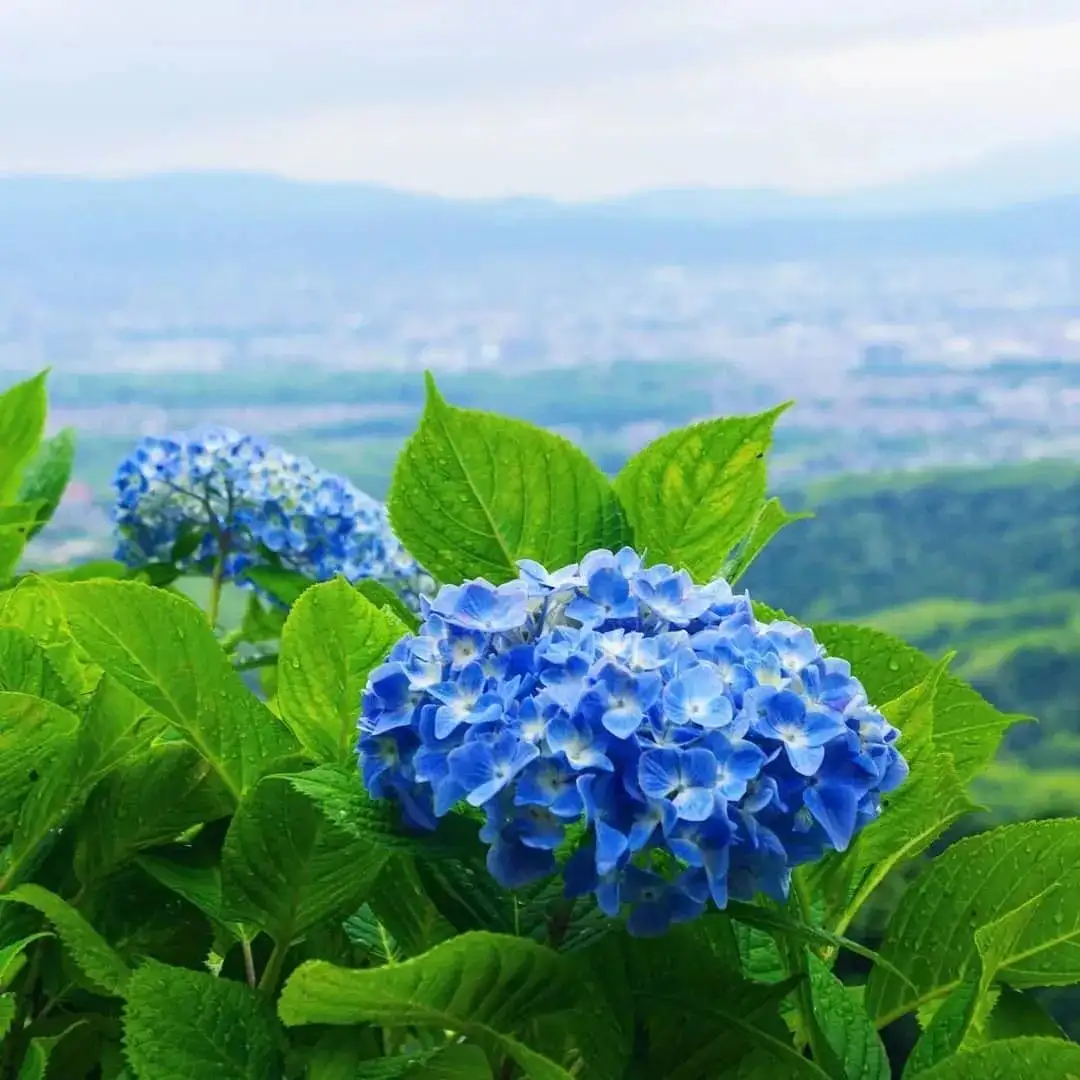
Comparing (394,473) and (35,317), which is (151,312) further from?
(394,473)

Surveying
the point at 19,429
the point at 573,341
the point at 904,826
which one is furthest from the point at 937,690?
the point at 573,341

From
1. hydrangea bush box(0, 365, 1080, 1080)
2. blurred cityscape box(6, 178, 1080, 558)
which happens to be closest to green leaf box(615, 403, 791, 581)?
hydrangea bush box(0, 365, 1080, 1080)

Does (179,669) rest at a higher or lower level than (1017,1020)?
higher

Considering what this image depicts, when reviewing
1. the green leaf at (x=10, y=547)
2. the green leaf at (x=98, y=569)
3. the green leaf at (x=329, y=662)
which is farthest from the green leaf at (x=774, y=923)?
the green leaf at (x=98, y=569)

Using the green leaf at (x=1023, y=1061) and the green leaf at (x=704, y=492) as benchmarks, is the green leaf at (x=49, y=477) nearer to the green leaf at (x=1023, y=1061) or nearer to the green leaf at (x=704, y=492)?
the green leaf at (x=704, y=492)

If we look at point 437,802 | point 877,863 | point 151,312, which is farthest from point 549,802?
point 151,312

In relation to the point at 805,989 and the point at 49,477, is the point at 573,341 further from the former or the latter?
the point at 805,989
